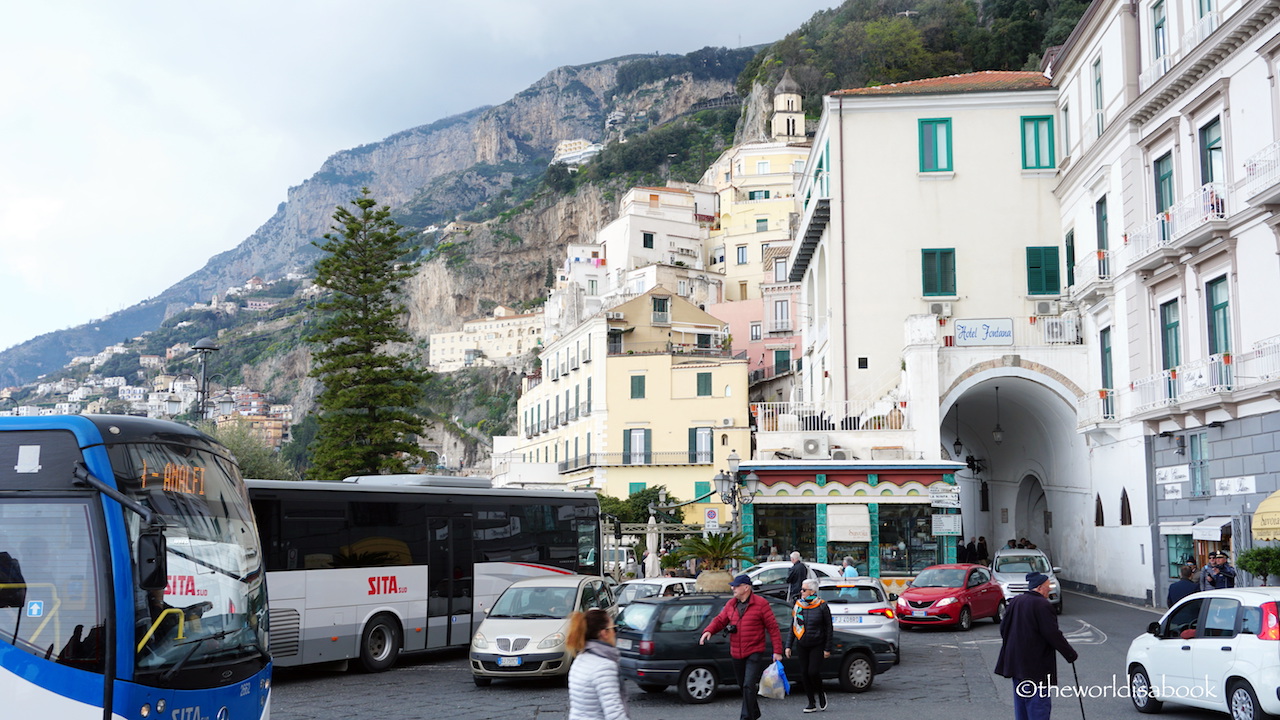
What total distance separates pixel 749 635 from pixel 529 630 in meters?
5.23

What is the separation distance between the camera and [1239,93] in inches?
863

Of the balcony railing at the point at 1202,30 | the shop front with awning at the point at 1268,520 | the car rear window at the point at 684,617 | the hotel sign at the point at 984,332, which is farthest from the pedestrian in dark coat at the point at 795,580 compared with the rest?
the hotel sign at the point at 984,332

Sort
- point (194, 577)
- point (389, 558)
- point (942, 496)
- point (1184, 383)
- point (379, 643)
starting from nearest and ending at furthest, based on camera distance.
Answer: point (194, 577) < point (379, 643) < point (389, 558) < point (1184, 383) < point (942, 496)

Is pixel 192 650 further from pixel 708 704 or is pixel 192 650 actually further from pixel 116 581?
pixel 708 704

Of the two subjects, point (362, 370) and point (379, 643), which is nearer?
point (379, 643)

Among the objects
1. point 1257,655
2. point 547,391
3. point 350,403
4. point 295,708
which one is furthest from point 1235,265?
point 547,391

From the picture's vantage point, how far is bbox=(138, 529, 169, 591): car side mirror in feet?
23.6

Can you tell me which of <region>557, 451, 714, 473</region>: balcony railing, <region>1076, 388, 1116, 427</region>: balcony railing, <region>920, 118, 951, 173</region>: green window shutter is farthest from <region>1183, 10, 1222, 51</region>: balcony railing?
<region>557, 451, 714, 473</region>: balcony railing

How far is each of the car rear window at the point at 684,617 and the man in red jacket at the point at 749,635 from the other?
2.72m

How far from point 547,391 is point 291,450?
76.2m

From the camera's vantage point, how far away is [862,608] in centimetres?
1694

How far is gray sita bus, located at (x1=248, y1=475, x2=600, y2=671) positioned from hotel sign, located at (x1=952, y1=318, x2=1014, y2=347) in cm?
1680

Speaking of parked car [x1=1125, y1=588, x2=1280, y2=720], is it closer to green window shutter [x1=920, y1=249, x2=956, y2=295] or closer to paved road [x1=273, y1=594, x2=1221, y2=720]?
paved road [x1=273, y1=594, x2=1221, y2=720]

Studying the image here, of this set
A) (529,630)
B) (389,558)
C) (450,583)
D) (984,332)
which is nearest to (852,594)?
(529,630)
